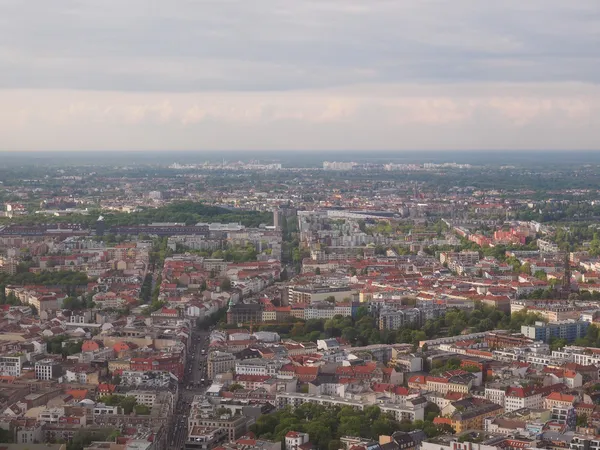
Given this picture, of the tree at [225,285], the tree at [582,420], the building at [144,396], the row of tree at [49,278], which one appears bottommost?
the row of tree at [49,278]

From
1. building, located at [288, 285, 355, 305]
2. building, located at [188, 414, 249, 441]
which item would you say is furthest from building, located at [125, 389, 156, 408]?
building, located at [288, 285, 355, 305]

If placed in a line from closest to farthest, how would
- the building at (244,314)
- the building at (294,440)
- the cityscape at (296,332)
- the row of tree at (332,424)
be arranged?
the building at (294,440)
the row of tree at (332,424)
the cityscape at (296,332)
the building at (244,314)

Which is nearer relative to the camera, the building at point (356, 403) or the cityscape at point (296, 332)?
the cityscape at point (296, 332)

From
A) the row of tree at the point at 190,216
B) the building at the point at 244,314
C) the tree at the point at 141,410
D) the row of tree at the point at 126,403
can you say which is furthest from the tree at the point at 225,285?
the row of tree at the point at 190,216

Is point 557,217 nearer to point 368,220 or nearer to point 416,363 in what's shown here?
point 368,220

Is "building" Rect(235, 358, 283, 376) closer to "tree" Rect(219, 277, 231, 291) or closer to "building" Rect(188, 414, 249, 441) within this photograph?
"building" Rect(188, 414, 249, 441)

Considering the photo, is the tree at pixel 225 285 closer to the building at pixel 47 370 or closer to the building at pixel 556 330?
the building at pixel 556 330
